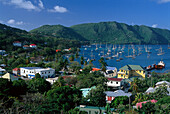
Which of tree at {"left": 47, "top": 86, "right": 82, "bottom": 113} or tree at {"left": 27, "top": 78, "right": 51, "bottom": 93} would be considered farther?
tree at {"left": 27, "top": 78, "right": 51, "bottom": 93}

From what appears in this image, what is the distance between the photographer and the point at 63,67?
1468 inches

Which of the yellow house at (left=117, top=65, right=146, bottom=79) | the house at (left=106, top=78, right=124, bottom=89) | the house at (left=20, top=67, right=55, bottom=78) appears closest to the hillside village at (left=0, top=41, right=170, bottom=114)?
the house at (left=106, top=78, right=124, bottom=89)

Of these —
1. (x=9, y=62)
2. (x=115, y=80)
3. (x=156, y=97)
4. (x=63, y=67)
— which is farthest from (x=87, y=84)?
(x=9, y=62)

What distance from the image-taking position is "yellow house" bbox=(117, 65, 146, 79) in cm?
3102

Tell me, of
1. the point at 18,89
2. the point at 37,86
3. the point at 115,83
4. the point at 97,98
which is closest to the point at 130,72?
the point at 115,83

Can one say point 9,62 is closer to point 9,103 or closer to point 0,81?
point 0,81

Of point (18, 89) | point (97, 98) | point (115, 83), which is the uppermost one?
point (18, 89)

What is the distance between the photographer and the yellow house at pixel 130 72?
3102cm

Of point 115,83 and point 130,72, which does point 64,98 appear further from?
point 130,72

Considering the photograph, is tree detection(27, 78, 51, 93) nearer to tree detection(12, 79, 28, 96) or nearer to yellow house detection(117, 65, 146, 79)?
tree detection(12, 79, 28, 96)

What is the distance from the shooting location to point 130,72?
31531mm

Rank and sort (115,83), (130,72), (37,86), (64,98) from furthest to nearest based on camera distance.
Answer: (130,72)
(115,83)
(37,86)
(64,98)

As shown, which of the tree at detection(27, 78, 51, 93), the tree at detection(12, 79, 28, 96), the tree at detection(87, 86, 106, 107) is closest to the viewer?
the tree at detection(87, 86, 106, 107)

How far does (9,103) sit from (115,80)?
1522cm
